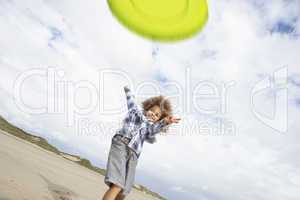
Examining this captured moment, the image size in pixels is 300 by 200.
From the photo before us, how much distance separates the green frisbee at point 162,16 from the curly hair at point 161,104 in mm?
882

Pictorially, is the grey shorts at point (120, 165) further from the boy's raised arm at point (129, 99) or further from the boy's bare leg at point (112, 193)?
the boy's raised arm at point (129, 99)

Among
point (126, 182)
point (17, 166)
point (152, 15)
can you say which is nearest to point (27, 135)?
point (17, 166)

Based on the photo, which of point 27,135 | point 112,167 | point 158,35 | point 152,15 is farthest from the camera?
point 27,135

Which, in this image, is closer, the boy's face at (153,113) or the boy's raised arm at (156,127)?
the boy's raised arm at (156,127)

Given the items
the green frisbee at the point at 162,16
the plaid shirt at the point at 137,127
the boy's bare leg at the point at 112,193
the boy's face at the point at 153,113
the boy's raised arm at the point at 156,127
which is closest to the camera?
the boy's bare leg at the point at 112,193

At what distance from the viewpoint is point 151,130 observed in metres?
3.94

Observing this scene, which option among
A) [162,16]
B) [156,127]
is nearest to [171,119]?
[156,127]

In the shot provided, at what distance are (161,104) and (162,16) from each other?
59.1 inches

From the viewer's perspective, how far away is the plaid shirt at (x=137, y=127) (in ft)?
12.2

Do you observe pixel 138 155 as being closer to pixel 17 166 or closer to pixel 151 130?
pixel 151 130

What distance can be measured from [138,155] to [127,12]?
203 cm

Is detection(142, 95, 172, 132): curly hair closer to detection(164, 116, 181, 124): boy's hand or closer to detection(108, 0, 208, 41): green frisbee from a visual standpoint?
detection(164, 116, 181, 124): boy's hand

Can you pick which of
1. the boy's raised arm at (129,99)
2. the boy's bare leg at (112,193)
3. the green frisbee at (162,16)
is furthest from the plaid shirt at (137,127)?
the green frisbee at (162,16)

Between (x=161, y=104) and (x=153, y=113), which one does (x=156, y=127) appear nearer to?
(x=153, y=113)
